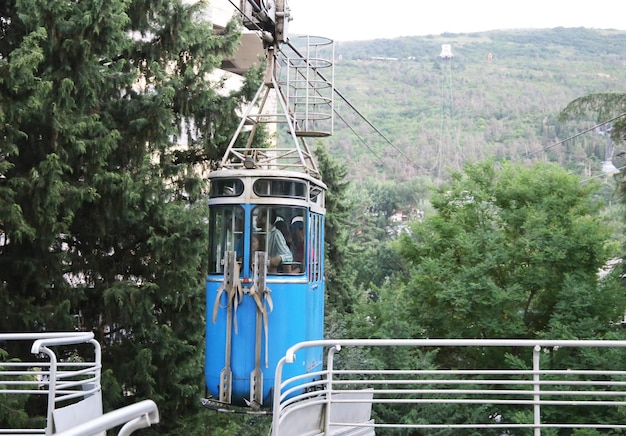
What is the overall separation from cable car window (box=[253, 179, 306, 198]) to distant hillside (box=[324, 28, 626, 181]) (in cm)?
7235

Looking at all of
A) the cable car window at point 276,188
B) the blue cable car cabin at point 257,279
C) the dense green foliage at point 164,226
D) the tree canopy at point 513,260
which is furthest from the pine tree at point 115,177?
the tree canopy at point 513,260

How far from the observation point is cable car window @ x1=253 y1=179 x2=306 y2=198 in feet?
35.1

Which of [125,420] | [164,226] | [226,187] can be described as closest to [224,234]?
[226,187]

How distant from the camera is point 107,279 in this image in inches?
609

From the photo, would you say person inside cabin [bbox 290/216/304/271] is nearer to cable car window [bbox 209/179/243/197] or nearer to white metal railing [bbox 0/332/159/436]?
cable car window [bbox 209/179/243/197]

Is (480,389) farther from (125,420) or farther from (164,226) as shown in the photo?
(125,420)

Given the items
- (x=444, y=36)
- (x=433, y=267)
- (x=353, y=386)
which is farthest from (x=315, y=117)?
(x=444, y=36)

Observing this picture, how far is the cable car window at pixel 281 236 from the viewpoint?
417 inches

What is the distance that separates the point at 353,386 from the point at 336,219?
17941 millimetres

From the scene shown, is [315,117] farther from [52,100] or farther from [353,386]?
[353,386]

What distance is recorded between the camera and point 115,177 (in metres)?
13.7

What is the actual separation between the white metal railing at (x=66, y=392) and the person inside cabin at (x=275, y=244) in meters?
2.36

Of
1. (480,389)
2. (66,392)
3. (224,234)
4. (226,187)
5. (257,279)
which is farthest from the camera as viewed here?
(480,389)

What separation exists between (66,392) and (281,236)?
431 centimetres
